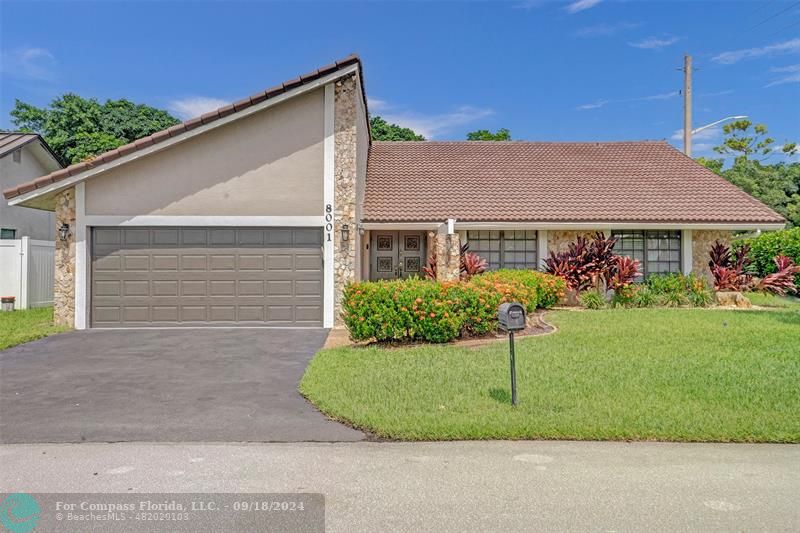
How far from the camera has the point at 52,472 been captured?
4176mm

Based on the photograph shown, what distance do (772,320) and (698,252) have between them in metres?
5.06

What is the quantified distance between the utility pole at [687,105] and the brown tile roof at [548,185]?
121 inches

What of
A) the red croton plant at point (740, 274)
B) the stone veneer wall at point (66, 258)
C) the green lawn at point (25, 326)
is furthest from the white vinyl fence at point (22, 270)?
the red croton plant at point (740, 274)

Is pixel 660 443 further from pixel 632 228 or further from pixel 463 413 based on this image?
pixel 632 228

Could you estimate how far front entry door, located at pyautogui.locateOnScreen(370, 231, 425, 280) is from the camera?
16.6 meters

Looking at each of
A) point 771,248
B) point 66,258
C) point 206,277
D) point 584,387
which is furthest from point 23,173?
point 771,248

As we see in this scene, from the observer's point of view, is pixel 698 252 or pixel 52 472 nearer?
pixel 52 472

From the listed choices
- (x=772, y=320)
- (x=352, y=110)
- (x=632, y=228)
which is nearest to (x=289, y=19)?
(x=352, y=110)

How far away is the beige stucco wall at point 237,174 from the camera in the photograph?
12219mm

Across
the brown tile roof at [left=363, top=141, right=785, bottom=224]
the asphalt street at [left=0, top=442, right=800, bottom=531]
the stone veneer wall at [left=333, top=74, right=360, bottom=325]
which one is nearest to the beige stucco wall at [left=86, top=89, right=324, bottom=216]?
the stone veneer wall at [left=333, top=74, right=360, bottom=325]

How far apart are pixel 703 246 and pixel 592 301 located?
501cm

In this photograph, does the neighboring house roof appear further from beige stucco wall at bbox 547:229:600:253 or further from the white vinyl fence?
beige stucco wall at bbox 547:229:600:253

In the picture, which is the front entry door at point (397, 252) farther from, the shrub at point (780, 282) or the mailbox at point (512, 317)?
the mailbox at point (512, 317)

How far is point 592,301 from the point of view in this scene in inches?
559
